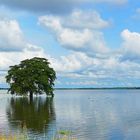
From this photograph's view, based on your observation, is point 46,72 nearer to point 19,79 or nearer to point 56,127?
point 19,79

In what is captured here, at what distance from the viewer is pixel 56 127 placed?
115 ft

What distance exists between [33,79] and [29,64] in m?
4.30

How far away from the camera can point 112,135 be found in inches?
1195

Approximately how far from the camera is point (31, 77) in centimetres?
8369

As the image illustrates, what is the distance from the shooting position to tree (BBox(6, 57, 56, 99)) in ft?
275

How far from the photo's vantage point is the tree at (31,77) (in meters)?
83.7

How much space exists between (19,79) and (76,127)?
50.7 m

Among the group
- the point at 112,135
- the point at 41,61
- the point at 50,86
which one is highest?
the point at 41,61

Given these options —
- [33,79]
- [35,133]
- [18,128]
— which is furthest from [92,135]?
[33,79]

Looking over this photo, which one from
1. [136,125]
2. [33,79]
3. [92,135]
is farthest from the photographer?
[33,79]

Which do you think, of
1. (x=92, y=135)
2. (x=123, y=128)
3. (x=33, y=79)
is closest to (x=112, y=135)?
(x=92, y=135)

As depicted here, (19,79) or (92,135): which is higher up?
(19,79)

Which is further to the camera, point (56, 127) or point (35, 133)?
point (56, 127)

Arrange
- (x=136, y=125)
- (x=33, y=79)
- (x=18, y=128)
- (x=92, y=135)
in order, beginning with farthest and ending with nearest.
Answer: (x=33, y=79), (x=136, y=125), (x=18, y=128), (x=92, y=135)
